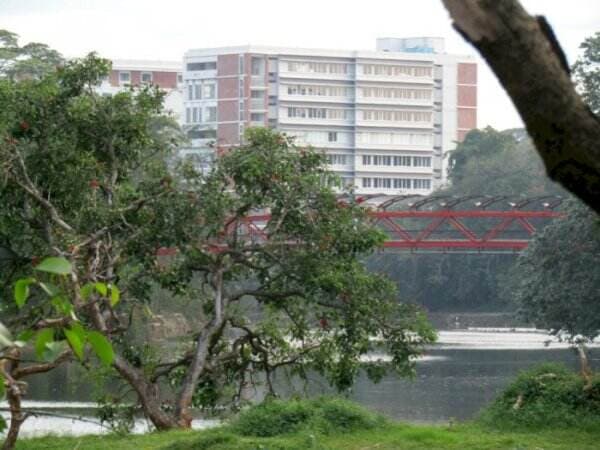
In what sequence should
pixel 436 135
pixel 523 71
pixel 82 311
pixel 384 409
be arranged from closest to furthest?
pixel 523 71
pixel 82 311
pixel 384 409
pixel 436 135

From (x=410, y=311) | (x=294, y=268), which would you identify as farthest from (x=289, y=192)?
(x=410, y=311)

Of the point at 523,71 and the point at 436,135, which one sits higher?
the point at 436,135

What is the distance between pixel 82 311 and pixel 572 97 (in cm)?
747

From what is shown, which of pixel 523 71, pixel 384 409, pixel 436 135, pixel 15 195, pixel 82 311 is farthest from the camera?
pixel 436 135

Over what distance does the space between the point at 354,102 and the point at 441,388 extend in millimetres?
66412

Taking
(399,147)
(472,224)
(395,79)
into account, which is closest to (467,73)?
(395,79)

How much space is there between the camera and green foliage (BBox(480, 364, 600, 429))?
775 centimetres

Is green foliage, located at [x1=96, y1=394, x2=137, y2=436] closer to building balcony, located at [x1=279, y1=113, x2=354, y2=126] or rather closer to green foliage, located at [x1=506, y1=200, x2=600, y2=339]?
green foliage, located at [x1=506, y1=200, x2=600, y2=339]

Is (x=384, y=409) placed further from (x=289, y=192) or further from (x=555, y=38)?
(x=555, y=38)

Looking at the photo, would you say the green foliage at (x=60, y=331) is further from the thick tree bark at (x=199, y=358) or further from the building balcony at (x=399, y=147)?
the building balcony at (x=399, y=147)

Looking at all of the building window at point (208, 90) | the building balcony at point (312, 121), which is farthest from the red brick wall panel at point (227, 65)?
the building balcony at point (312, 121)

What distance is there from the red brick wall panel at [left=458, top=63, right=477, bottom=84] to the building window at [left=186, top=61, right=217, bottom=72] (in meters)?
17.3

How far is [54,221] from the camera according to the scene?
32.8 ft

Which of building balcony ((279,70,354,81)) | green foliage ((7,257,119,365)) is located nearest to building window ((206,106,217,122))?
building balcony ((279,70,354,81))
